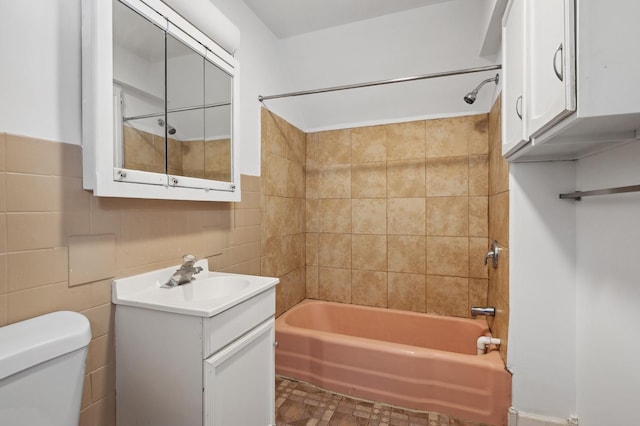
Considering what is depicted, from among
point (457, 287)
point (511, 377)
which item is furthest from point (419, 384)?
point (457, 287)

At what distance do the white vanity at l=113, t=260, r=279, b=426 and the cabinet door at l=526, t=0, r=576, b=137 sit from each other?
120 centimetres

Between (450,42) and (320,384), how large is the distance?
2.49 metres

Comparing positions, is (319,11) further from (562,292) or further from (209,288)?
(562,292)

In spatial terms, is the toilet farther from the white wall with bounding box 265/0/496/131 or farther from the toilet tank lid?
the white wall with bounding box 265/0/496/131

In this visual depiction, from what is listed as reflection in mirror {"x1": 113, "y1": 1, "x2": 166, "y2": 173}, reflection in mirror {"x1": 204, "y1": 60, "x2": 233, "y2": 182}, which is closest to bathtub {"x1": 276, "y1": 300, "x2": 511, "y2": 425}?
reflection in mirror {"x1": 204, "y1": 60, "x2": 233, "y2": 182}

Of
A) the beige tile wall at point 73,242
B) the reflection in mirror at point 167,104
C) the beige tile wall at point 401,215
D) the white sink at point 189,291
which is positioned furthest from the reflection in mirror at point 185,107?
the beige tile wall at point 401,215

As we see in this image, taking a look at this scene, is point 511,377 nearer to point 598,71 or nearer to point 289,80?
point 598,71

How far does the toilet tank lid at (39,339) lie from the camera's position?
690 millimetres

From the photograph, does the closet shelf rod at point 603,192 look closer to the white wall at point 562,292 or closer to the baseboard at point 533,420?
the white wall at point 562,292

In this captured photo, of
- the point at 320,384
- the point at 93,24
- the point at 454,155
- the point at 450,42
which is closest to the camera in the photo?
the point at 93,24

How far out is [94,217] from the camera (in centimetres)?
107

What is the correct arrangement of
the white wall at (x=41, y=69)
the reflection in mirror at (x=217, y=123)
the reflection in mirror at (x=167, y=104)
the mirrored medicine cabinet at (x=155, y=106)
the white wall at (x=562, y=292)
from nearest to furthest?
the white wall at (x=41, y=69) < the mirrored medicine cabinet at (x=155, y=106) < the reflection in mirror at (x=167, y=104) < the white wall at (x=562, y=292) < the reflection in mirror at (x=217, y=123)

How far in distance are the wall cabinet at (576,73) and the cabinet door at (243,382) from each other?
1318 millimetres

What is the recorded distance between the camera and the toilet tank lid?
690mm
